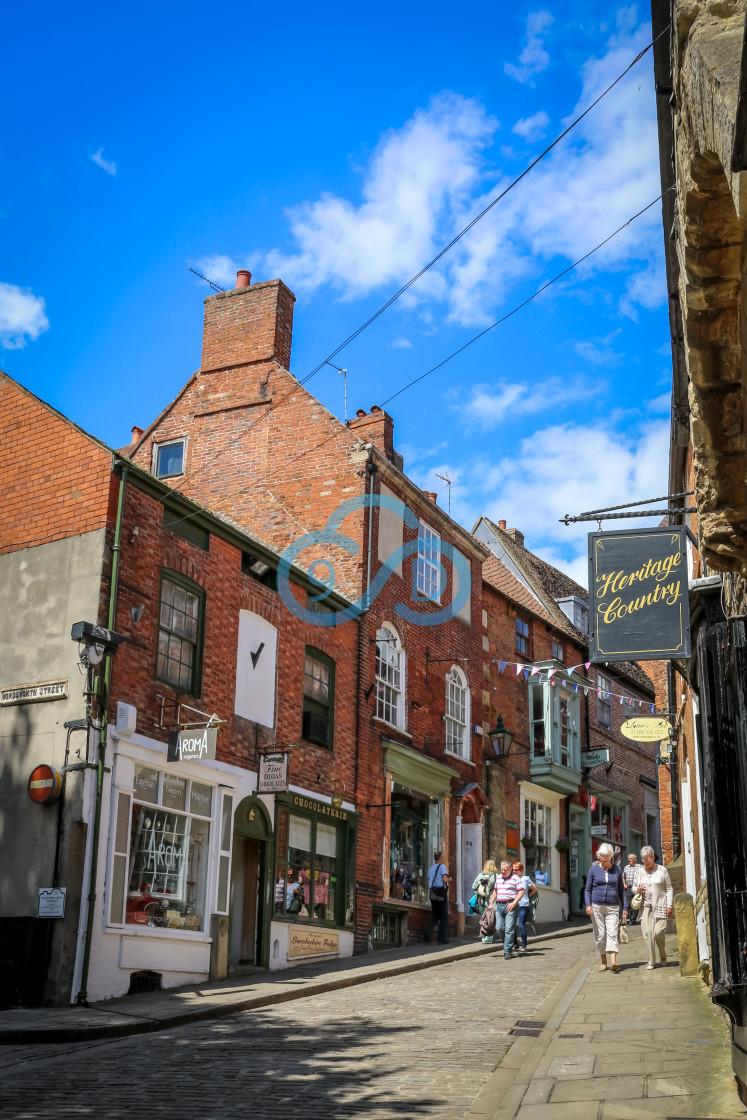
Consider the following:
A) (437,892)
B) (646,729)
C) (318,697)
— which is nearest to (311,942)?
(437,892)

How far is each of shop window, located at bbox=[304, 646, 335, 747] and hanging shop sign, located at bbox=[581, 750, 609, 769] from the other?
14.0 m

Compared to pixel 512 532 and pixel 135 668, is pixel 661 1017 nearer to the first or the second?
pixel 135 668

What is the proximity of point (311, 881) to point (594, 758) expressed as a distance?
1532 cm

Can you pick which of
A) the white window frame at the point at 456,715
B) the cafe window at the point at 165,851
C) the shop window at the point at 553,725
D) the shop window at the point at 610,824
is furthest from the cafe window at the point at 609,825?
the cafe window at the point at 165,851

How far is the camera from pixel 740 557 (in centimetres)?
589

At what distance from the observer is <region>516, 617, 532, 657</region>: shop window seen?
99.2 ft

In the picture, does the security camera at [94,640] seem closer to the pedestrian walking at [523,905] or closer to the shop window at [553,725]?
the pedestrian walking at [523,905]

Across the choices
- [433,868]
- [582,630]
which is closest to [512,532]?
[582,630]

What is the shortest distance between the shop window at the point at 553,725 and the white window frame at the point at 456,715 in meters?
4.15

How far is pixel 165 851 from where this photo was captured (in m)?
15.4

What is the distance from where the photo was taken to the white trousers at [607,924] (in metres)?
15.1

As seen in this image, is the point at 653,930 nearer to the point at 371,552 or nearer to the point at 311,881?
the point at 311,881

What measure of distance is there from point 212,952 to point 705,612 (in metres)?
9.91

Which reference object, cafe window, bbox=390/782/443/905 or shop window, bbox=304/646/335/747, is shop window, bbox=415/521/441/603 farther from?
shop window, bbox=304/646/335/747
